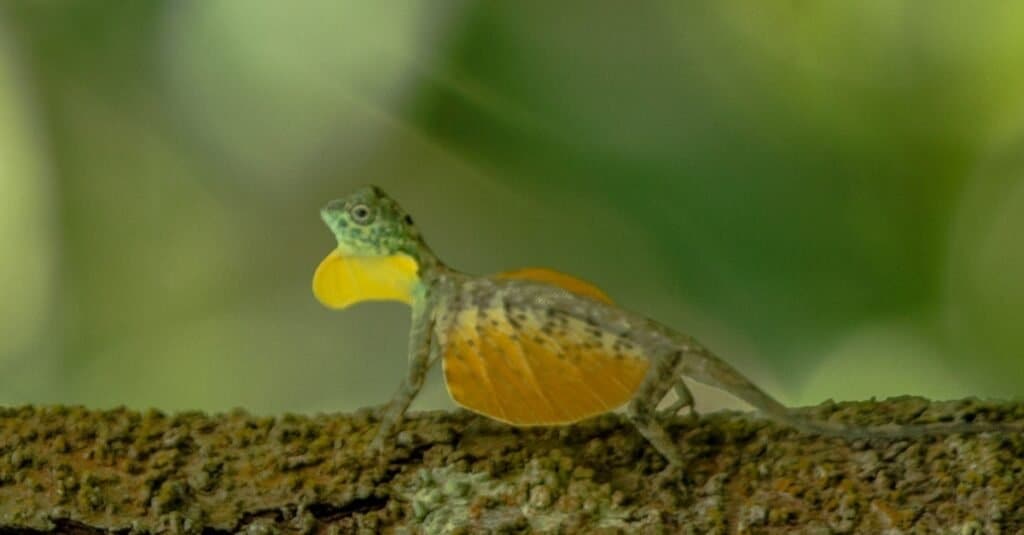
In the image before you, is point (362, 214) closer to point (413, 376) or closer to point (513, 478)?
point (413, 376)

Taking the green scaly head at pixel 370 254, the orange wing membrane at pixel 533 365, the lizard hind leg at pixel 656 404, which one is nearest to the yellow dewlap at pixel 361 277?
the green scaly head at pixel 370 254

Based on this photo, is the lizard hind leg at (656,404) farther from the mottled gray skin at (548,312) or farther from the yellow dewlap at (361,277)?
the yellow dewlap at (361,277)

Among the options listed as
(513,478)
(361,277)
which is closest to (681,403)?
(513,478)

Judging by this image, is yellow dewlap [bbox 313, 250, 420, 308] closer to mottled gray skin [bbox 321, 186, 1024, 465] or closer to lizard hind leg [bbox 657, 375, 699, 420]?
mottled gray skin [bbox 321, 186, 1024, 465]

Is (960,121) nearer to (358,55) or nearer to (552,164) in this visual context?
(552,164)

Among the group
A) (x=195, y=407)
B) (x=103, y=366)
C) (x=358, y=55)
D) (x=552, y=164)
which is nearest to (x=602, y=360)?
(x=552, y=164)

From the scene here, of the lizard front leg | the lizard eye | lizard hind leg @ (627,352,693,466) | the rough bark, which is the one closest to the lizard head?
the lizard eye
